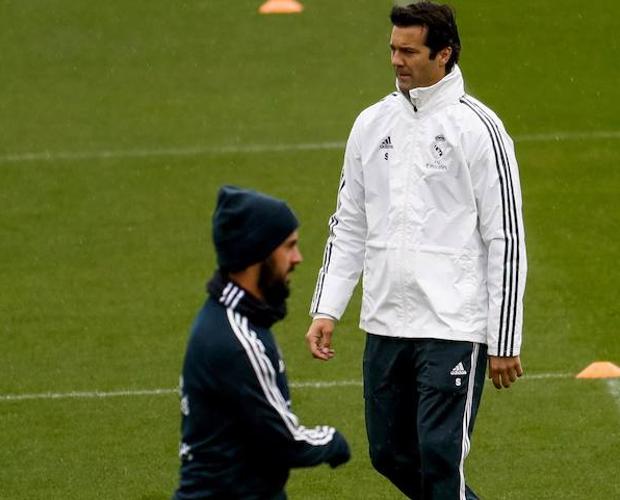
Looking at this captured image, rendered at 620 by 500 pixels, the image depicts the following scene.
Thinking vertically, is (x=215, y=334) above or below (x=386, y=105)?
below

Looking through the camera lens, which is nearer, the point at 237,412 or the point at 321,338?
the point at 237,412

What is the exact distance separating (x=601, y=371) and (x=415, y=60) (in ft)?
12.0

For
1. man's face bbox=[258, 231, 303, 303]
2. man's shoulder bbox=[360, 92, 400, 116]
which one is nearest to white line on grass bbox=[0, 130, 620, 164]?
man's shoulder bbox=[360, 92, 400, 116]

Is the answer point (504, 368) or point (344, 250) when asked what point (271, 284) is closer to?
point (504, 368)

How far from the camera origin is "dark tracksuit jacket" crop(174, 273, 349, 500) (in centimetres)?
502

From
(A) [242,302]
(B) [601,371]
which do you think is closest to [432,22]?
(A) [242,302]

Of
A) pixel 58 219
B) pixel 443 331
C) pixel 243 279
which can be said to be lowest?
pixel 58 219

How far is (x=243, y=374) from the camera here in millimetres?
5004

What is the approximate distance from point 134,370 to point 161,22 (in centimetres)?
Result: 859

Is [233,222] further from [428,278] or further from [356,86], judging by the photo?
[356,86]

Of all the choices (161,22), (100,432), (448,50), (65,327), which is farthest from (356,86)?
(448,50)

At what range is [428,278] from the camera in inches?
252

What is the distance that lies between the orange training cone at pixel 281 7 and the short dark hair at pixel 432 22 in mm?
11764

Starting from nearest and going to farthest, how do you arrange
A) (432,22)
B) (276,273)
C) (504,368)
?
(276,273) → (504,368) → (432,22)
